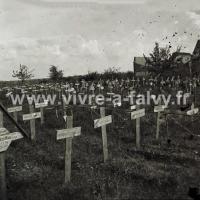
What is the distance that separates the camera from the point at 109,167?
853 centimetres

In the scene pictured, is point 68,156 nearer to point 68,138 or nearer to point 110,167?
point 68,138

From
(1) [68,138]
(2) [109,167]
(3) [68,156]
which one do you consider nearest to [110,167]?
(2) [109,167]

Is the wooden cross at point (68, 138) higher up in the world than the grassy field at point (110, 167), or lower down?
higher up

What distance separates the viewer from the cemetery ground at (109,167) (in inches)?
272

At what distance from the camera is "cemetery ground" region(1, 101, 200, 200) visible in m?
6.90

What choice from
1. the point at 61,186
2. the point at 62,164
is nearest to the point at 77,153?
the point at 62,164

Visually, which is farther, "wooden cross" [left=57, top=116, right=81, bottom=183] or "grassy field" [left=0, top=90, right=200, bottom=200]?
"wooden cross" [left=57, top=116, right=81, bottom=183]

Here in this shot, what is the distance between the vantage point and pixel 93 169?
8398mm

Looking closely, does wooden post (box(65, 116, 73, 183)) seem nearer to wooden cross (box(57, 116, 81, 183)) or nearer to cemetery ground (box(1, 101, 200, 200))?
wooden cross (box(57, 116, 81, 183))

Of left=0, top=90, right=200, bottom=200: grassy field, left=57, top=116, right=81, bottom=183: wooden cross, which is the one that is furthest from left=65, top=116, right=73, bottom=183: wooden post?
left=0, top=90, right=200, bottom=200: grassy field

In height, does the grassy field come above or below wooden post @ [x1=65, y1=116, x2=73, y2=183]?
below

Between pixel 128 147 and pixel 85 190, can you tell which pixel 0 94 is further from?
pixel 85 190

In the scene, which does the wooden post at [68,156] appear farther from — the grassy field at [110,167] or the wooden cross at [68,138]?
the grassy field at [110,167]

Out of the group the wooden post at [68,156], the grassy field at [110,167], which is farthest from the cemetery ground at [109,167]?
the wooden post at [68,156]
